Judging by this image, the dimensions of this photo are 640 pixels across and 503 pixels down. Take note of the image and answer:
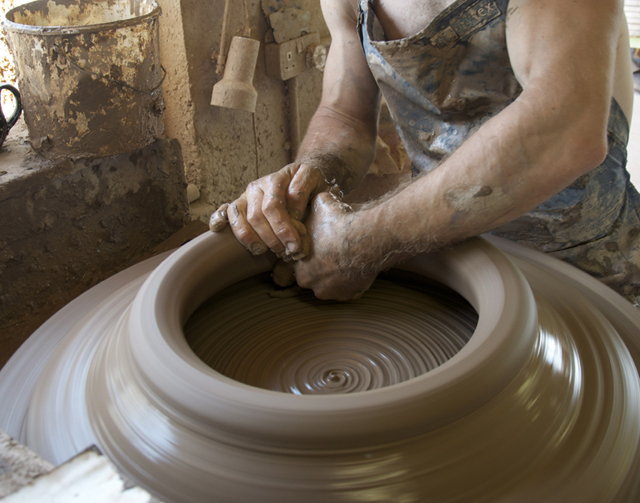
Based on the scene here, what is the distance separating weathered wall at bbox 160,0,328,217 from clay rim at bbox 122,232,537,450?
5.19ft

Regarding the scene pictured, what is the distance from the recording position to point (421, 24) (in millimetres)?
1618

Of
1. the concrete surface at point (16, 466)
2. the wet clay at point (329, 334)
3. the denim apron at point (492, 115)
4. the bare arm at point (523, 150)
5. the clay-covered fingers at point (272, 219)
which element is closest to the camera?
the concrete surface at point (16, 466)

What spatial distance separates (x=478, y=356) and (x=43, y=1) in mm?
2083

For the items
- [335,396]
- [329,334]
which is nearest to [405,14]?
[329,334]

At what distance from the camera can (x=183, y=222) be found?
255 centimetres

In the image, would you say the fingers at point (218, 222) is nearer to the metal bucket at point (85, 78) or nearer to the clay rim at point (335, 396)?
the clay rim at point (335, 396)

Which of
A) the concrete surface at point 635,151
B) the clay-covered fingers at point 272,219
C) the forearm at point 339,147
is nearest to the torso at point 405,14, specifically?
the forearm at point 339,147

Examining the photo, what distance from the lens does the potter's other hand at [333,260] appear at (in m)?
1.38

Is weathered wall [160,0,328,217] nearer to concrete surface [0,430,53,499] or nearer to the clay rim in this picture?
the clay rim

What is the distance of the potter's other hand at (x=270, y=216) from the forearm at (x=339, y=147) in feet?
0.69

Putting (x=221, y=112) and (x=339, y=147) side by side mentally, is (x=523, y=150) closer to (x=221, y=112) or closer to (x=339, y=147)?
(x=339, y=147)

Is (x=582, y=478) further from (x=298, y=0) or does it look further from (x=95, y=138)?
(x=298, y=0)

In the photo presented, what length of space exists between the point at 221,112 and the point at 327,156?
121 cm

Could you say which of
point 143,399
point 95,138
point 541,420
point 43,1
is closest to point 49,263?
point 95,138
